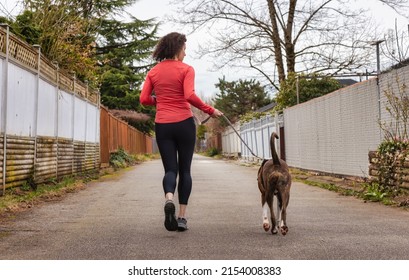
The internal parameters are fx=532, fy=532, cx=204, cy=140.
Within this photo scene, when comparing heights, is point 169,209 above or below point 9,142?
below

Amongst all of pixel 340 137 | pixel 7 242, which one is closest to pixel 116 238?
pixel 7 242

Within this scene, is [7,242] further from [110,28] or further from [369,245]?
[110,28]

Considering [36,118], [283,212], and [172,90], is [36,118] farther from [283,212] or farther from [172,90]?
[283,212]

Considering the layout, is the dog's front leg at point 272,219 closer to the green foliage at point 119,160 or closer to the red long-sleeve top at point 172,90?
the red long-sleeve top at point 172,90

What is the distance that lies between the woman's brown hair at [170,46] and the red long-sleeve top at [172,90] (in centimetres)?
9

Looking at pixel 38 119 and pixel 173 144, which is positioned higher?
pixel 38 119

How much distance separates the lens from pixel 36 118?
1082cm

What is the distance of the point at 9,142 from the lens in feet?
29.3

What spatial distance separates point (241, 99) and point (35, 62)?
50.7 metres

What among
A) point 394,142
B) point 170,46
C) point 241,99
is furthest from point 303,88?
point 241,99

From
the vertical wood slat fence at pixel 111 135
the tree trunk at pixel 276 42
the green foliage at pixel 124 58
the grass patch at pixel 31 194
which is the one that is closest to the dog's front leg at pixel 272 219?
the grass patch at pixel 31 194

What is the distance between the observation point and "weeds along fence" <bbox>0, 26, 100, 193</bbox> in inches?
350

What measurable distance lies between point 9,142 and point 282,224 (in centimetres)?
553

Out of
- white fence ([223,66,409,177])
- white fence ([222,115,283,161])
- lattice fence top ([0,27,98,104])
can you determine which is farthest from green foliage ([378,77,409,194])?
white fence ([222,115,283,161])
